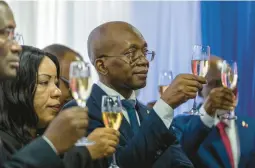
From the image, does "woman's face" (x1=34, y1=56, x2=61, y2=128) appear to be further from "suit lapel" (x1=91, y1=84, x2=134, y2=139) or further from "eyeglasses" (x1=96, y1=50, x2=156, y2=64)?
"eyeglasses" (x1=96, y1=50, x2=156, y2=64)

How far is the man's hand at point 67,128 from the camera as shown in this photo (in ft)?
5.25

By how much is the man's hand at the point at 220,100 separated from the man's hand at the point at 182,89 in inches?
12.0

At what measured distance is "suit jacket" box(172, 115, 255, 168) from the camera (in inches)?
102

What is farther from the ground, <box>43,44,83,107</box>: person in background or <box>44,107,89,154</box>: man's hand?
<box>44,107,89,154</box>: man's hand

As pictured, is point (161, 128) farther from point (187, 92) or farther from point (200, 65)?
point (200, 65)

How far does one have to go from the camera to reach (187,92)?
214 cm

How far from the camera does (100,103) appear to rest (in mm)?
2316

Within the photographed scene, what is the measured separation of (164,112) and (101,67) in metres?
0.50

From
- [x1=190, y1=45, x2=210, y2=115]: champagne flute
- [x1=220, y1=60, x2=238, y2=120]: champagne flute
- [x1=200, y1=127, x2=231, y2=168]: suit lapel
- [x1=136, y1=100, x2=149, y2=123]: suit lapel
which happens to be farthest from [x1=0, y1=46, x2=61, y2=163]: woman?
[x1=200, y1=127, x2=231, y2=168]: suit lapel

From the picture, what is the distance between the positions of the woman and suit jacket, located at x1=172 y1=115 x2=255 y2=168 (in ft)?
2.24

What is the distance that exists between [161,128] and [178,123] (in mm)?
741

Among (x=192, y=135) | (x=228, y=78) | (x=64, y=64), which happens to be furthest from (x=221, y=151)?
(x=64, y=64)

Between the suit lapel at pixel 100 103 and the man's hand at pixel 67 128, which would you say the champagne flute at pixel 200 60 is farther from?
the man's hand at pixel 67 128

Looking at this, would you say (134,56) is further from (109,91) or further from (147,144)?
(147,144)
